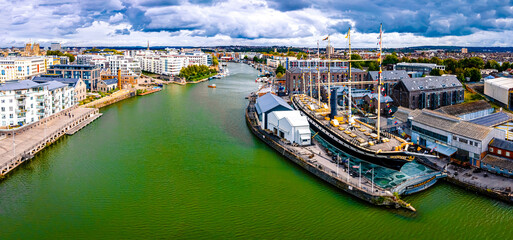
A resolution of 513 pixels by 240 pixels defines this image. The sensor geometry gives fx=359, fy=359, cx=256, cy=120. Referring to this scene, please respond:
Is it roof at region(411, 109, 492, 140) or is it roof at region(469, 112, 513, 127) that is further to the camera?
roof at region(469, 112, 513, 127)

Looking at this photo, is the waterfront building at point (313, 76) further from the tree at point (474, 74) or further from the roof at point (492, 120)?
the roof at point (492, 120)

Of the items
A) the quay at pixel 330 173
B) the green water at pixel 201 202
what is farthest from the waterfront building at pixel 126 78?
the quay at pixel 330 173

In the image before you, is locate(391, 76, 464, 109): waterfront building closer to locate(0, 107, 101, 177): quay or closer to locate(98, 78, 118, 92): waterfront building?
locate(0, 107, 101, 177): quay

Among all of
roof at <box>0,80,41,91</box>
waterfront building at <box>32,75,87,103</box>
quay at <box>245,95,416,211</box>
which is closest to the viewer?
quay at <box>245,95,416,211</box>

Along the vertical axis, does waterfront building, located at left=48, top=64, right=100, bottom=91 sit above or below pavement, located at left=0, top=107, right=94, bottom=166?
above

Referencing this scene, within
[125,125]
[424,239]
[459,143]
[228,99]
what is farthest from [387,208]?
[228,99]

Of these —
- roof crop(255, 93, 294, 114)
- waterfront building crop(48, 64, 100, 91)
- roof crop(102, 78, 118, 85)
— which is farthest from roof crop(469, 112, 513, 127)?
waterfront building crop(48, 64, 100, 91)

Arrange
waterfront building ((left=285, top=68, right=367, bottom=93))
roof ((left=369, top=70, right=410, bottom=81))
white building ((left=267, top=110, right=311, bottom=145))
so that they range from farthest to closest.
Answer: waterfront building ((left=285, top=68, right=367, bottom=93)) < roof ((left=369, top=70, right=410, bottom=81)) < white building ((left=267, top=110, right=311, bottom=145))

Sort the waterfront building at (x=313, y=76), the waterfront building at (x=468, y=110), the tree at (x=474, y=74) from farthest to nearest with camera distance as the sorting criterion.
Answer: the waterfront building at (x=313, y=76) → the tree at (x=474, y=74) → the waterfront building at (x=468, y=110)

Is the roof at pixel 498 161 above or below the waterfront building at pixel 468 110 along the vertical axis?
below
